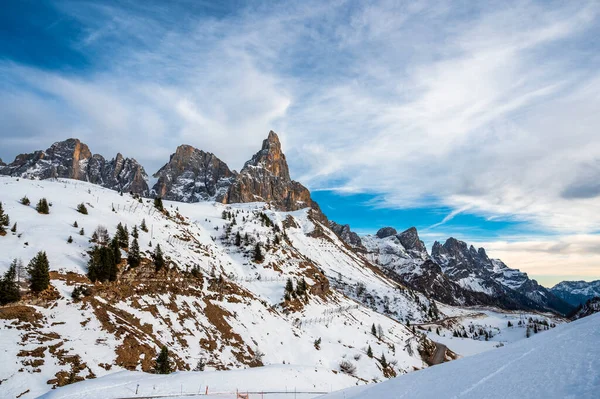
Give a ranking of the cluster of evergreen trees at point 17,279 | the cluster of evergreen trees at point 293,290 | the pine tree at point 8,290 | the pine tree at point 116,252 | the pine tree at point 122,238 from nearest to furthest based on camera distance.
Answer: the pine tree at point 8,290 → the cluster of evergreen trees at point 17,279 → the pine tree at point 116,252 → the pine tree at point 122,238 → the cluster of evergreen trees at point 293,290

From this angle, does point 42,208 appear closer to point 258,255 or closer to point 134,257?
point 134,257

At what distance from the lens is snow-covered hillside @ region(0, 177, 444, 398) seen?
94.5 feet

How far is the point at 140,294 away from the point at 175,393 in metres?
31.3

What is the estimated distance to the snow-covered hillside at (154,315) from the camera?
28.8 m

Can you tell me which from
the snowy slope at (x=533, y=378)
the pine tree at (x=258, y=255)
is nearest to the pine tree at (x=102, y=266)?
the snowy slope at (x=533, y=378)

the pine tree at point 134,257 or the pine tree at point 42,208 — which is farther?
the pine tree at point 42,208

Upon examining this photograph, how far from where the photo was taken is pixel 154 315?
148 feet

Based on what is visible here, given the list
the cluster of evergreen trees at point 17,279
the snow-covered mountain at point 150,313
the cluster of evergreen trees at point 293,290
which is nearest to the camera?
the snow-covered mountain at point 150,313

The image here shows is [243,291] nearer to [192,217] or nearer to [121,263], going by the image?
[121,263]

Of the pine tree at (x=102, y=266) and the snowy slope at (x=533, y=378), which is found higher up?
the pine tree at (x=102, y=266)

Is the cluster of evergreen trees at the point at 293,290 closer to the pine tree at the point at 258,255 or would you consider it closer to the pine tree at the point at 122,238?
the pine tree at the point at 258,255

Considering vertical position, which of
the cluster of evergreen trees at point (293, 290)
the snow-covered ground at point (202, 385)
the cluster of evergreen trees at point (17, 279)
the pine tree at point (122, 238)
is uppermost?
the pine tree at point (122, 238)

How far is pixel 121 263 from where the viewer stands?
49.8 m

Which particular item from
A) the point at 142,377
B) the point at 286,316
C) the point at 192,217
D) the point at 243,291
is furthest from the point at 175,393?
the point at 192,217
